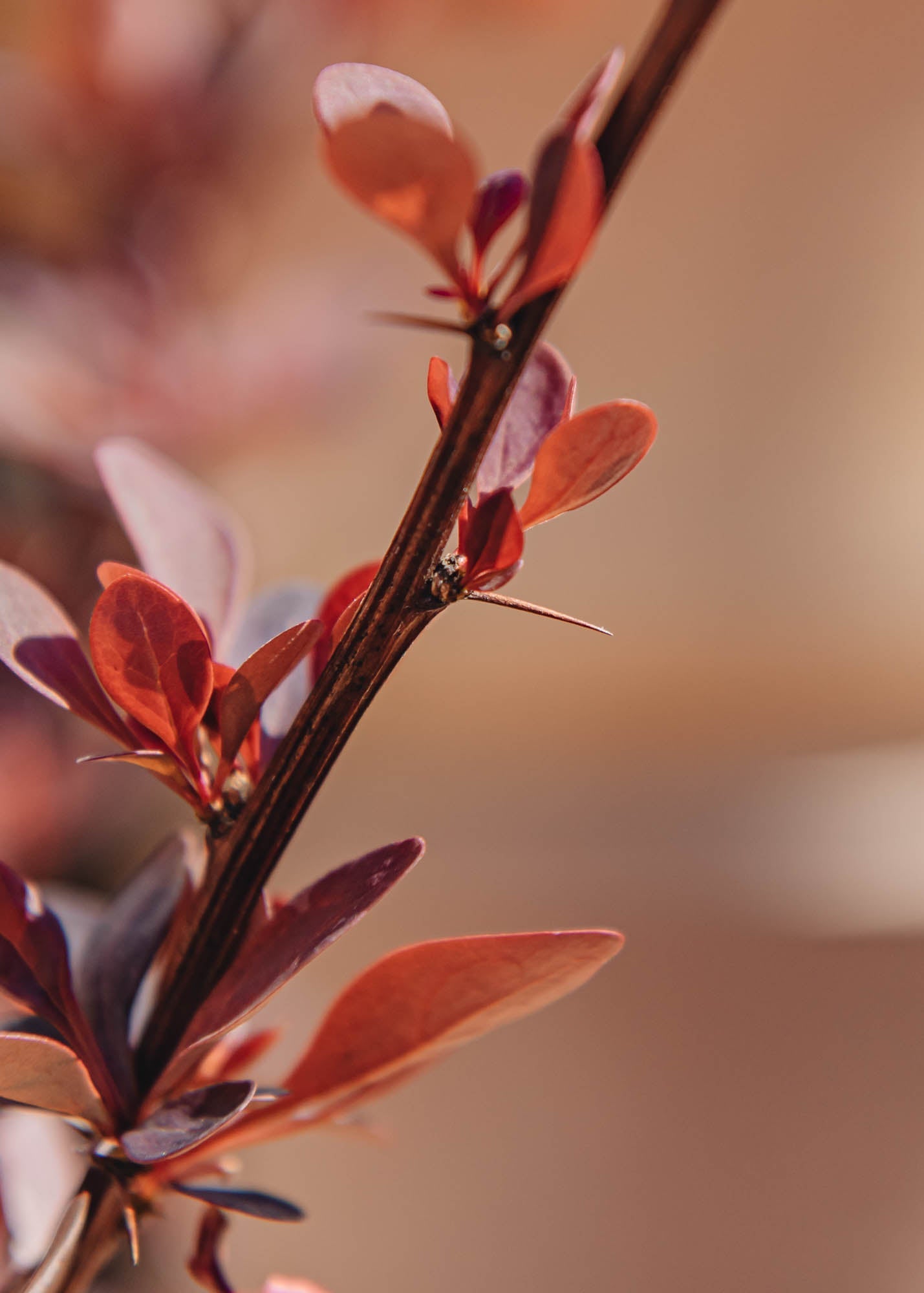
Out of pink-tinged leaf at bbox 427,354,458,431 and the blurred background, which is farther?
the blurred background

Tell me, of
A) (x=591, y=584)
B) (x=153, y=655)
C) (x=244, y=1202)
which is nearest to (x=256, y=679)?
(x=153, y=655)

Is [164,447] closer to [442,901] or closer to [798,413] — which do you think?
[442,901]

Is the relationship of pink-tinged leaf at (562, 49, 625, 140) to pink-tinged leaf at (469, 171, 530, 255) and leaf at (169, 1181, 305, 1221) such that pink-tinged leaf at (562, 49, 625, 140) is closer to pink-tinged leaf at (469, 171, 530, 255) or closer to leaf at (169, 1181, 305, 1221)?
pink-tinged leaf at (469, 171, 530, 255)

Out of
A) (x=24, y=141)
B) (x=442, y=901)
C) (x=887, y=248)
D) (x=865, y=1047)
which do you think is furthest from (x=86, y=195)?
(x=865, y=1047)

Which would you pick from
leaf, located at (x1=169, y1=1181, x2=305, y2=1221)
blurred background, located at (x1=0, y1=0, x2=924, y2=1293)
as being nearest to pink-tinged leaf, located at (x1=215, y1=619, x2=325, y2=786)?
leaf, located at (x1=169, y1=1181, x2=305, y2=1221)

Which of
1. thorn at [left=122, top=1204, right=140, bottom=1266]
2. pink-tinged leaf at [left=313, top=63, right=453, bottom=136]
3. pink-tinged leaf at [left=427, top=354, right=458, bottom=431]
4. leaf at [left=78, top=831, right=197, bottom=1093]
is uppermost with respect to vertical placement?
pink-tinged leaf at [left=313, top=63, right=453, bottom=136]

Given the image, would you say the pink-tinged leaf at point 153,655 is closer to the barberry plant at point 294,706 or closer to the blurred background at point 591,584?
the barberry plant at point 294,706

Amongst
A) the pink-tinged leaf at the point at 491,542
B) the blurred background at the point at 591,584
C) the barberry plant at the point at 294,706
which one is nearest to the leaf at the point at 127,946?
the barberry plant at the point at 294,706
